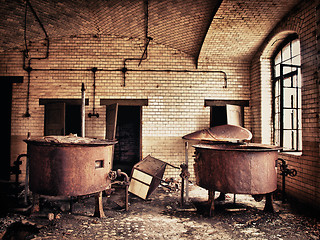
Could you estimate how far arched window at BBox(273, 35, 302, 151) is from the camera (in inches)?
197

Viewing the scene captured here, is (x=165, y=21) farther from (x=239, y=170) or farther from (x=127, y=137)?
(x=127, y=137)

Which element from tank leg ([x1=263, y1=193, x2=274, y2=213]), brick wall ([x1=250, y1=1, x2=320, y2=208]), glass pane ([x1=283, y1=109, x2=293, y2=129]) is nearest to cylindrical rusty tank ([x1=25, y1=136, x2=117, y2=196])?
tank leg ([x1=263, y1=193, x2=274, y2=213])

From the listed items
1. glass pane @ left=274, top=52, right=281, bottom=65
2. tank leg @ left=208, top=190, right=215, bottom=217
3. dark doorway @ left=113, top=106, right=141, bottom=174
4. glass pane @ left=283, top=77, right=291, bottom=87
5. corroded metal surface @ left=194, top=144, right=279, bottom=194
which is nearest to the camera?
corroded metal surface @ left=194, top=144, right=279, bottom=194

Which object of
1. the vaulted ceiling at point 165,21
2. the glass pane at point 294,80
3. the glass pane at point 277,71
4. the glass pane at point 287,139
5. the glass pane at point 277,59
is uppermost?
the vaulted ceiling at point 165,21

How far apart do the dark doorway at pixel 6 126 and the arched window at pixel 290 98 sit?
7499mm

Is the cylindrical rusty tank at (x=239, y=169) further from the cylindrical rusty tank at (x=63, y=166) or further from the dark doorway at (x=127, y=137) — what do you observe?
the dark doorway at (x=127, y=137)

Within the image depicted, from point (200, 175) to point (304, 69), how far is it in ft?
10.1

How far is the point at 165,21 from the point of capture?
5.56 meters

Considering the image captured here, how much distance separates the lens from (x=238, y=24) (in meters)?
5.18

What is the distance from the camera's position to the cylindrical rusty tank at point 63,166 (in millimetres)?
3330

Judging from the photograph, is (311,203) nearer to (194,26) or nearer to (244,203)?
(244,203)

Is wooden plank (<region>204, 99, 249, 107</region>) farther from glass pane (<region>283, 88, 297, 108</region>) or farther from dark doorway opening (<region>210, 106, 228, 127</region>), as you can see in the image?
glass pane (<region>283, 88, 297, 108</region>)

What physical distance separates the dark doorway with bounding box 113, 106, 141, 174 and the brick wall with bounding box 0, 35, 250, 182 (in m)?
2.56

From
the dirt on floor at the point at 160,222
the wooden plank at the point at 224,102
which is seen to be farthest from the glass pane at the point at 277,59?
the dirt on floor at the point at 160,222
